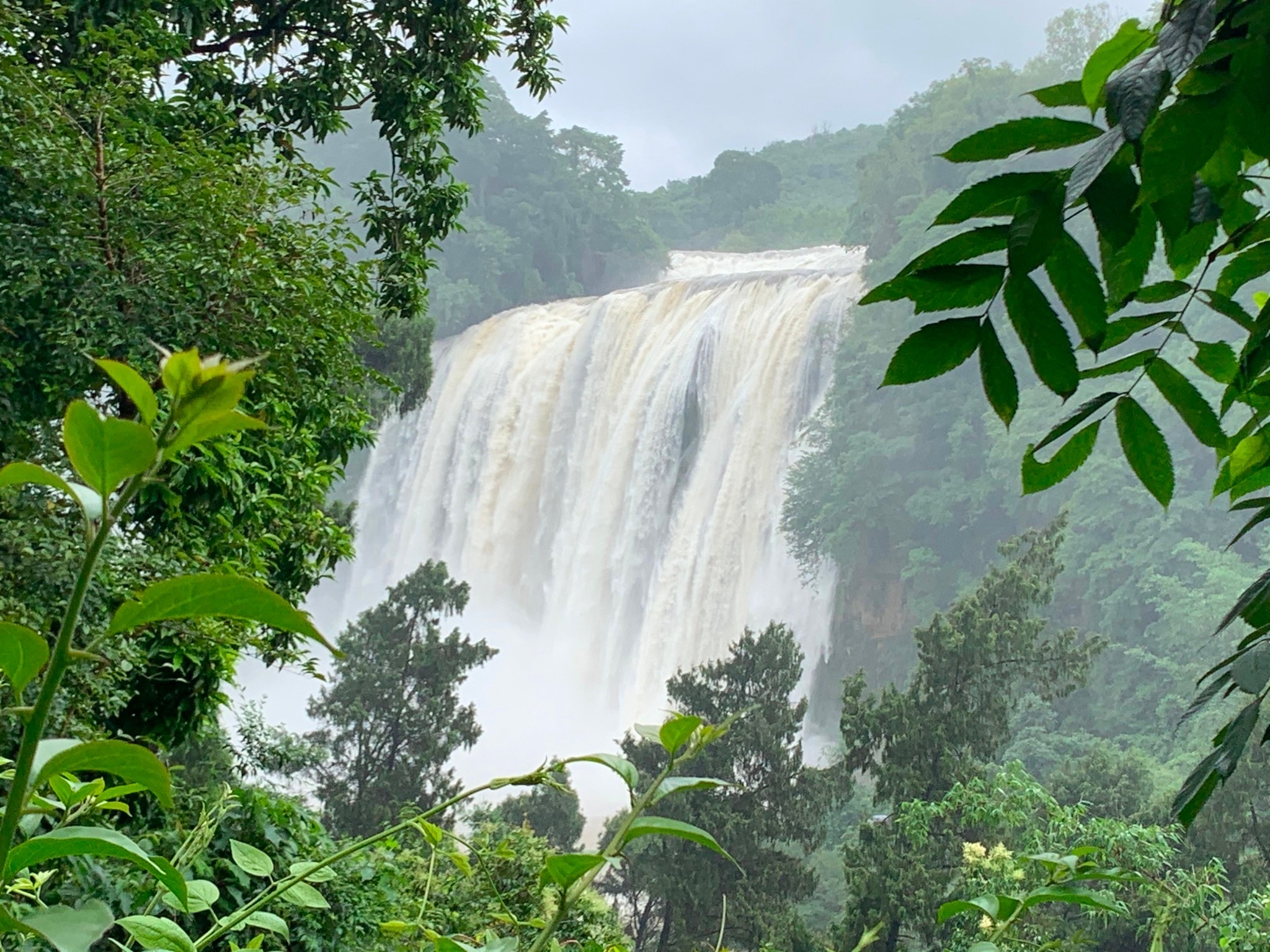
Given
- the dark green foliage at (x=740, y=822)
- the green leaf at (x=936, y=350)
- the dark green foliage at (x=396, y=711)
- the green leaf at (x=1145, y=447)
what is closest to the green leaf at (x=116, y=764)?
the green leaf at (x=936, y=350)

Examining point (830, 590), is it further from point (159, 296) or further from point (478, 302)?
point (159, 296)

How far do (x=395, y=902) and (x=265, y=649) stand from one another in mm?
827

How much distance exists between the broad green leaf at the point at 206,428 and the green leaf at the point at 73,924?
121 millimetres

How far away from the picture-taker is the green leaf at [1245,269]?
390mm

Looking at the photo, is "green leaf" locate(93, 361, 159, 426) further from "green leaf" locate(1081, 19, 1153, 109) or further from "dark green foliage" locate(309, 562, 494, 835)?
"dark green foliage" locate(309, 562, 494, 835)

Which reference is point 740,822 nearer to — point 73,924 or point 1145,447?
point 1145,447

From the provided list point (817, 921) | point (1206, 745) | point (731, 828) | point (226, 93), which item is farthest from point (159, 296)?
point (1206, 745)

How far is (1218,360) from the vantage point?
Answer: 0.45 m

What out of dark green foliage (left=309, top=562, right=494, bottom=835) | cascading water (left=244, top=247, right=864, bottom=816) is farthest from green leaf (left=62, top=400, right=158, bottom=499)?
cascading water (left=244, top=247, right=864, bottom=816)

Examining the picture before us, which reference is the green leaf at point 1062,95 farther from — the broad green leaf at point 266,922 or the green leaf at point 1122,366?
the broad green leaf at point 266,922

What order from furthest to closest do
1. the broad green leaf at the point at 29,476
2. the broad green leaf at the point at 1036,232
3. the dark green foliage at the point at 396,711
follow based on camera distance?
the dark green foliage at the point at 396,711
the broad green leaf at the point at 1036,232
the broad green leaf at the point at 29,476

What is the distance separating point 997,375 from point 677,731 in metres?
0.15

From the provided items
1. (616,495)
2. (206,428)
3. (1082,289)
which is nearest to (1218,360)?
(1082,289)

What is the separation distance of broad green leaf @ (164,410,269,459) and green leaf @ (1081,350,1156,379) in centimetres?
30
